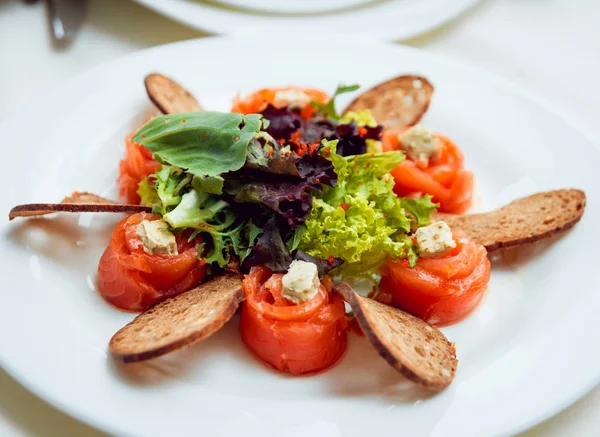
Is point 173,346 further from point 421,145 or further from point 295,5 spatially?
point 295,5

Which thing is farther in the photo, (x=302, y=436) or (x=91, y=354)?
(x=91, y=354)

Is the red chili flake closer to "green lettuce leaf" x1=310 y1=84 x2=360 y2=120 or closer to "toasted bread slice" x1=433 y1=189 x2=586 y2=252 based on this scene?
"green lettuce leaf" x1=310 y1=84 x2=360 y2=120

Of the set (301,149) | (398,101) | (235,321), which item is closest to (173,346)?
(235,321)

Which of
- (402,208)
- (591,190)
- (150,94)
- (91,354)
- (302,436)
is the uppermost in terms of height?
(591,190)

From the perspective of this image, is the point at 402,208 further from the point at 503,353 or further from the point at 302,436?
the point at 302,436

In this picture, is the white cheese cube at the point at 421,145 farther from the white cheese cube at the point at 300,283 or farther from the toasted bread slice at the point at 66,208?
the toasted bread slice at the point at 66,208

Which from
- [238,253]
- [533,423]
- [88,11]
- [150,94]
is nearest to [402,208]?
[238,253]
